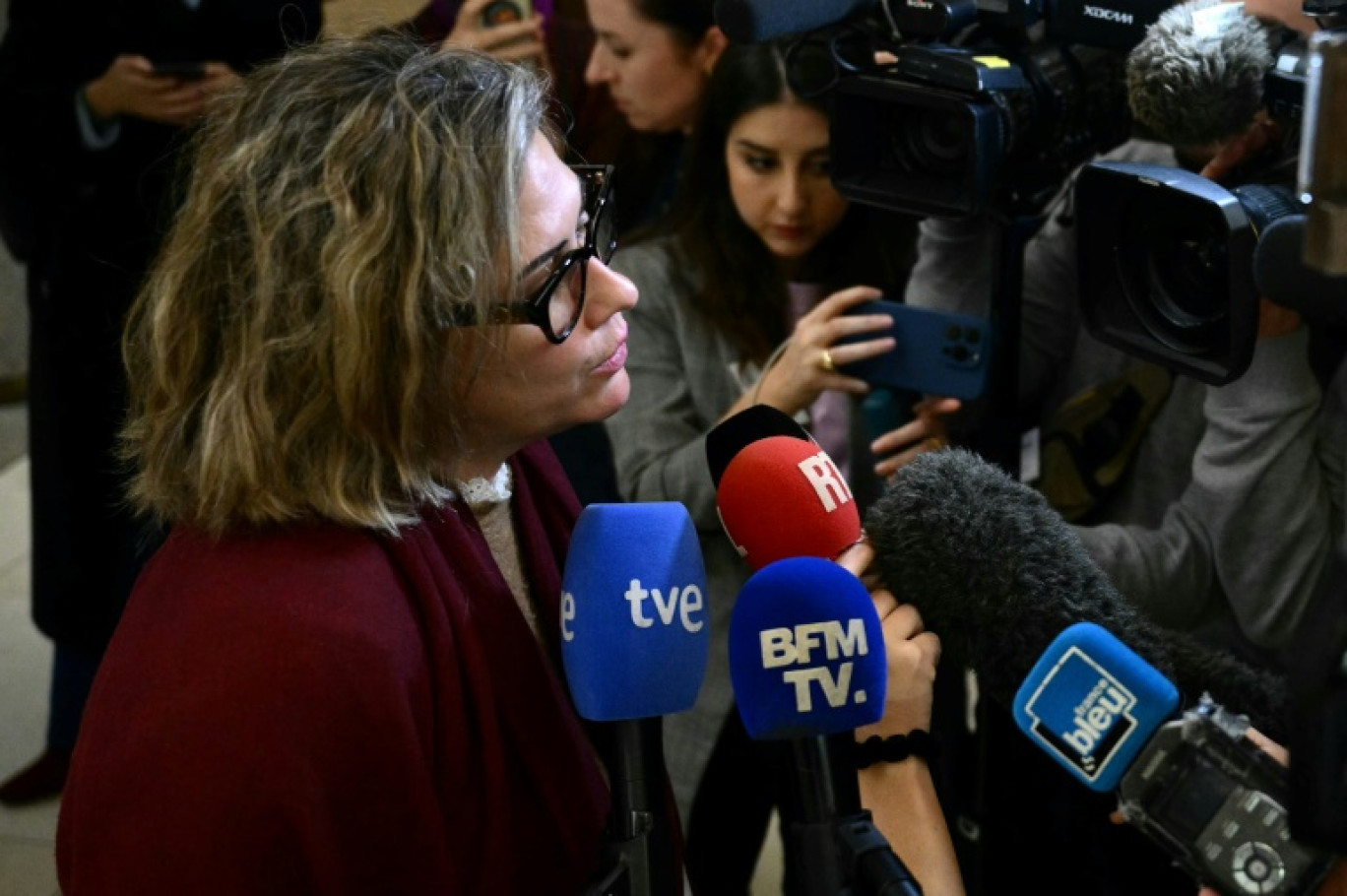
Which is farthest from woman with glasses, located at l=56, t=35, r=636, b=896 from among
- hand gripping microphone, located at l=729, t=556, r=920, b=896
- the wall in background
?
the wall in background

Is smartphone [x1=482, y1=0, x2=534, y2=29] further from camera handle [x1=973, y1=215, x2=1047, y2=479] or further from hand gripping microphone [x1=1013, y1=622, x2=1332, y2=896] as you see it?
hand gripping microphone [x1=1013, y1=622, x2=1332, y2=896]

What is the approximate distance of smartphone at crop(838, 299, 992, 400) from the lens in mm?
1562

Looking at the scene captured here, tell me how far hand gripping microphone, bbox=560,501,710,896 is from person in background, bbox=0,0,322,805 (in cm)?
119

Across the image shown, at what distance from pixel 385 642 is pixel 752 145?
3.29ft

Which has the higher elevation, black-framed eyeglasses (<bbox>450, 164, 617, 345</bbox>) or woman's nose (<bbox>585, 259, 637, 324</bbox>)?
black-framed eyeglasses (<bbox>450, 164, 617, 345</bbox>)

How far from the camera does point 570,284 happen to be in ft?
3.64

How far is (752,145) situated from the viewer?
181 centimetres

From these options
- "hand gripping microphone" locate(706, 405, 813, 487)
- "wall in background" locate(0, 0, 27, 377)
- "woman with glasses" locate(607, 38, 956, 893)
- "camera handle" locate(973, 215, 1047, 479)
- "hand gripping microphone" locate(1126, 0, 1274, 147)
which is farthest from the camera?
"wall in background" locate(0, 0, 27, 377)

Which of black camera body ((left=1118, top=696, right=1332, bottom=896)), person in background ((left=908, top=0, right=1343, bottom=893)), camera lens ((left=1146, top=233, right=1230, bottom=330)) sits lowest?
person in background ((left=908, top=0, right=1343, bottom=893))

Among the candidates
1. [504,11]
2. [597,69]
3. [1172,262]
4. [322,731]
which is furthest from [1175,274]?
[504,11]

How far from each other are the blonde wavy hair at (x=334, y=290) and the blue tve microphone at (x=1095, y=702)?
44cm

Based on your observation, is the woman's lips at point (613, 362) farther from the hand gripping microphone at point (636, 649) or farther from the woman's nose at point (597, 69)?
the woman's nose at point (597, 69)

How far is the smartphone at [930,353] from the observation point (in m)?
1.56

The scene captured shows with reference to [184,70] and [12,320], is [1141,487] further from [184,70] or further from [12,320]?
[12,320]
